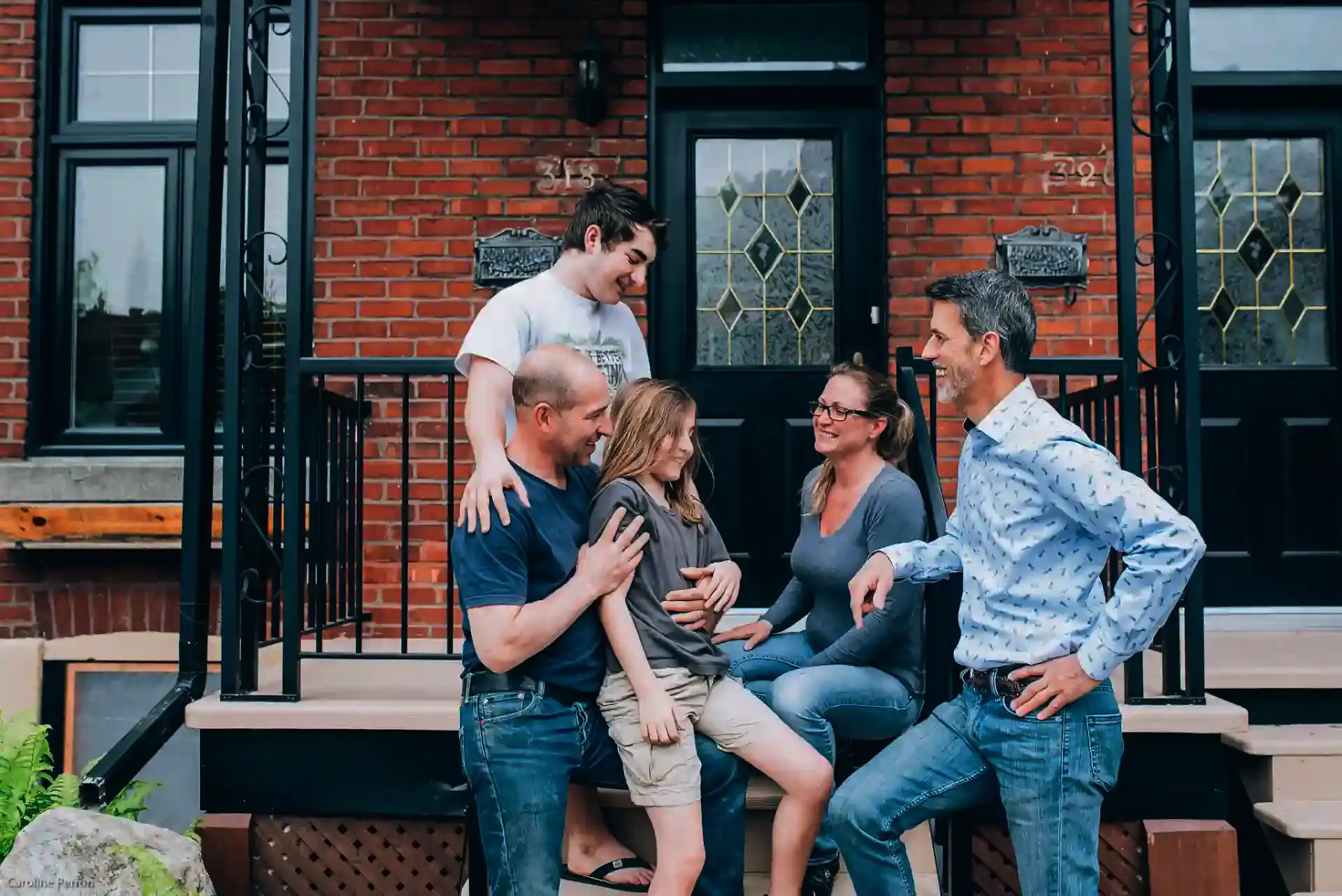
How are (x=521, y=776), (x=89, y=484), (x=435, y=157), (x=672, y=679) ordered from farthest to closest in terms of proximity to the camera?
(x=435, y=157) → (x=89, y=484) → (x=672, y=679) → (x=521, y=776)

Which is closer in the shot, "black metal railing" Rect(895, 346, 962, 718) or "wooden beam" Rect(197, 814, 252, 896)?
"black metal railing" Rect(895, 346, 962, 718)

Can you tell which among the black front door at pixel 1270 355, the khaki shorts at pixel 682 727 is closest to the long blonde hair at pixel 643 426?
the khaki shorts at pixel 682 727

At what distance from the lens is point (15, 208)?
497 centimetres

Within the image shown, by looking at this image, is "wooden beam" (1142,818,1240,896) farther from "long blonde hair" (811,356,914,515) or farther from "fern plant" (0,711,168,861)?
"fern plant" (0,711,168,861)

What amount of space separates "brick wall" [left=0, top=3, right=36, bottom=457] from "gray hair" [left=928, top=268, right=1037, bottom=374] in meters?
4.43

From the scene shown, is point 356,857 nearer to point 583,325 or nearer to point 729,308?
point 583,325

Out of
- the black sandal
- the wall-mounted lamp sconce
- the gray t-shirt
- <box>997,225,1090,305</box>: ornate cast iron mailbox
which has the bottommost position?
the black sandal

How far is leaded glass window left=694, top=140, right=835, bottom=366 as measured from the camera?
5.09 meters

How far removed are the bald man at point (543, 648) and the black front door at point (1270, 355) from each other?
11.4ft

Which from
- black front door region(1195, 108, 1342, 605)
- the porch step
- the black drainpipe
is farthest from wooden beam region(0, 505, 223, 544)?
black front door region(1195, 108, 1342, 605)

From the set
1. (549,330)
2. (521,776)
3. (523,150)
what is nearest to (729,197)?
(523,150)

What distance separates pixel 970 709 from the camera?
2.32m

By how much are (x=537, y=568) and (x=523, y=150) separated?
3.03 m

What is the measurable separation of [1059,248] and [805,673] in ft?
9.53
